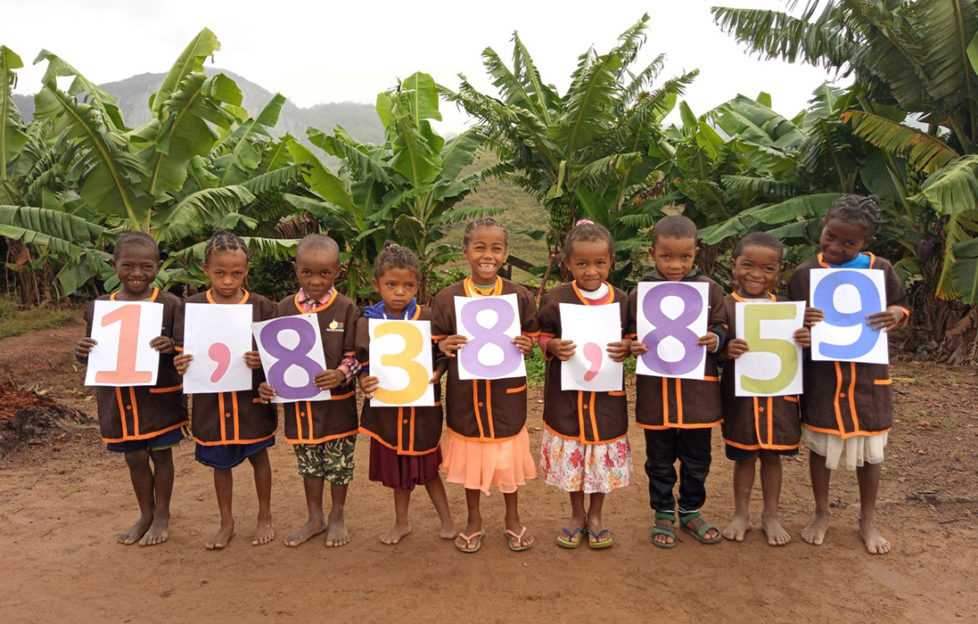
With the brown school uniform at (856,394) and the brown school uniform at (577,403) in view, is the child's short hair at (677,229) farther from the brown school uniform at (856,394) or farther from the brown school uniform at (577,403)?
the brown school uniform at (856,394)

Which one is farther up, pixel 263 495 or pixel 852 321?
pixel 852 321

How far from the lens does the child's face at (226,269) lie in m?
3.26

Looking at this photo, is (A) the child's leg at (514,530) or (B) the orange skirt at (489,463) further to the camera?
(A) the child's leg at (514,530)

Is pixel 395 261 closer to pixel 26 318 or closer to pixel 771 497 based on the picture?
pixel 771 497

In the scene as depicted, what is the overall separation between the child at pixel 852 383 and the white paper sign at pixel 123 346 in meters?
3.37

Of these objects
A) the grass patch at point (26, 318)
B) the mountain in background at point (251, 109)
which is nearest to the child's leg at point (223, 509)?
the grass patch at point (26, 318)

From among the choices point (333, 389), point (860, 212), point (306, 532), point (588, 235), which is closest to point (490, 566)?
point (306, 532)

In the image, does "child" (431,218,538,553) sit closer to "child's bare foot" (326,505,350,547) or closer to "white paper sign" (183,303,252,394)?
"child's bare foot" (326,505,350,547)

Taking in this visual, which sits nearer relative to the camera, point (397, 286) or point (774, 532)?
point (397, 286)

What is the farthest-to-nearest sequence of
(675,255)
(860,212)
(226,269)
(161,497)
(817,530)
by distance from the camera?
(161,497)
(817,530)
(226,269)
(675,255)
(860,212)

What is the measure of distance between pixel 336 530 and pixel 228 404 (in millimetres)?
→ 923

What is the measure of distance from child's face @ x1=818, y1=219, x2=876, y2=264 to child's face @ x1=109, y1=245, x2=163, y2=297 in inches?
136

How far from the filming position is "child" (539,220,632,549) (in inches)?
124

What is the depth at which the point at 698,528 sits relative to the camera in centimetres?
341
